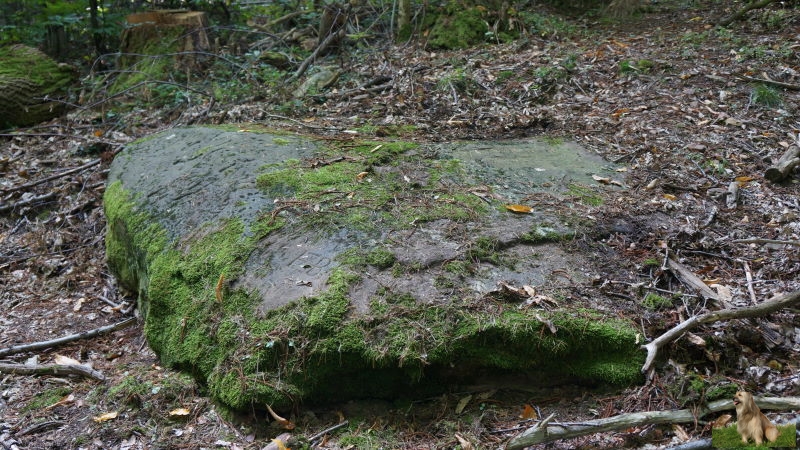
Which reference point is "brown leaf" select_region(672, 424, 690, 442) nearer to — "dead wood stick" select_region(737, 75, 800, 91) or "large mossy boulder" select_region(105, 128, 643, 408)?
"large mossy boulder" select_region(105, 128, 643, 408)

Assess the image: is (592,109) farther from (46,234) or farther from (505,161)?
(46,234)

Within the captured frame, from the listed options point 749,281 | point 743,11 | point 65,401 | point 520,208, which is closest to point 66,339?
point 65,401

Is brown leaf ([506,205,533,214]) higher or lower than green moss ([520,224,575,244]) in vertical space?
higher

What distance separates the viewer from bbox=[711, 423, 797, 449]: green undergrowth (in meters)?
2.29

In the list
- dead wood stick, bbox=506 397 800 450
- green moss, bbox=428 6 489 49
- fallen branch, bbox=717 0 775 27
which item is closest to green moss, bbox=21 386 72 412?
dead wood stick, bbox=506 397 800 450

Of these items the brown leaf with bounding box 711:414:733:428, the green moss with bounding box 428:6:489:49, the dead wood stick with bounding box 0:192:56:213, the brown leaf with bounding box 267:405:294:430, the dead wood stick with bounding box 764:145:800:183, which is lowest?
the dead wood stick with bounding box 0:192:56:213

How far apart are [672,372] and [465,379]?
3.18 ft

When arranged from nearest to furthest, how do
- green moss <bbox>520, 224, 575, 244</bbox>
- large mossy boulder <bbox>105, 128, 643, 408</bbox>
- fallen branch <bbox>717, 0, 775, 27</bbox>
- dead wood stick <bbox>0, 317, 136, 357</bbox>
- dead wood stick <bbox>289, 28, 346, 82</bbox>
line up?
large mossy boulder <bbox>105, 128, 643, 408</bbox> → green moss <bbox>520, 224, 575, 244</bbox> → dead wood stick <bbox>0, 317, 136, 357</bbox> → fallen branch <bbox>717, 0, 775, 27</bbox> → dead wood stick <bbox>289, 28, 346, 82</bbox>

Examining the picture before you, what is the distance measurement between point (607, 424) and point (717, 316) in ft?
2.82

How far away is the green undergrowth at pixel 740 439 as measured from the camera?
2.29 m

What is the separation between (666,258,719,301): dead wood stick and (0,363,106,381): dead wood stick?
347 cm

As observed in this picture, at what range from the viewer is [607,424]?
8.17 ft

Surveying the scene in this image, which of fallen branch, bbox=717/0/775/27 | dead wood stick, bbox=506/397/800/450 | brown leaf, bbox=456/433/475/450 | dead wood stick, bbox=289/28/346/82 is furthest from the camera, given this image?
dead wood stick, bbox=289/28/346/82

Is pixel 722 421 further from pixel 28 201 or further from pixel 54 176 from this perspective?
pixel 54 176
